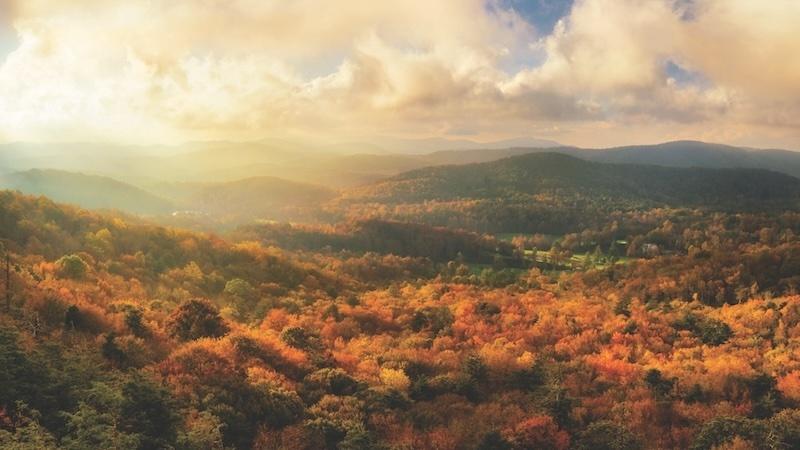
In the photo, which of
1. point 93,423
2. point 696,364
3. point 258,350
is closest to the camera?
point 93,423

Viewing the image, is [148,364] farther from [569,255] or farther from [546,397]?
[569,255]

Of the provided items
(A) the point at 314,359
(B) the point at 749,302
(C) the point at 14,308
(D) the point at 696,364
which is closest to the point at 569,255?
(B) the point at 749,302

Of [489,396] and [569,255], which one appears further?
[569,255]

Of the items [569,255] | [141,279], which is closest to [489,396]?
[141,279]

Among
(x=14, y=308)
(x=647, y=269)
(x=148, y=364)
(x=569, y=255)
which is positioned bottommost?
(x=569, y=255)

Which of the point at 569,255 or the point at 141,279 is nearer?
the point at 141,279

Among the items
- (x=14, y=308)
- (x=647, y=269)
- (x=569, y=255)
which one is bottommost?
(x=569, y=255)

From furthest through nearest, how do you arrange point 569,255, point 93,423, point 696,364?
point 569,255
point 696,364
point 93,423

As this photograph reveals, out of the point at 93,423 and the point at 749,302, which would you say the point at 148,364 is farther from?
the point at 749,302

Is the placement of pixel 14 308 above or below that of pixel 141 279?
above
